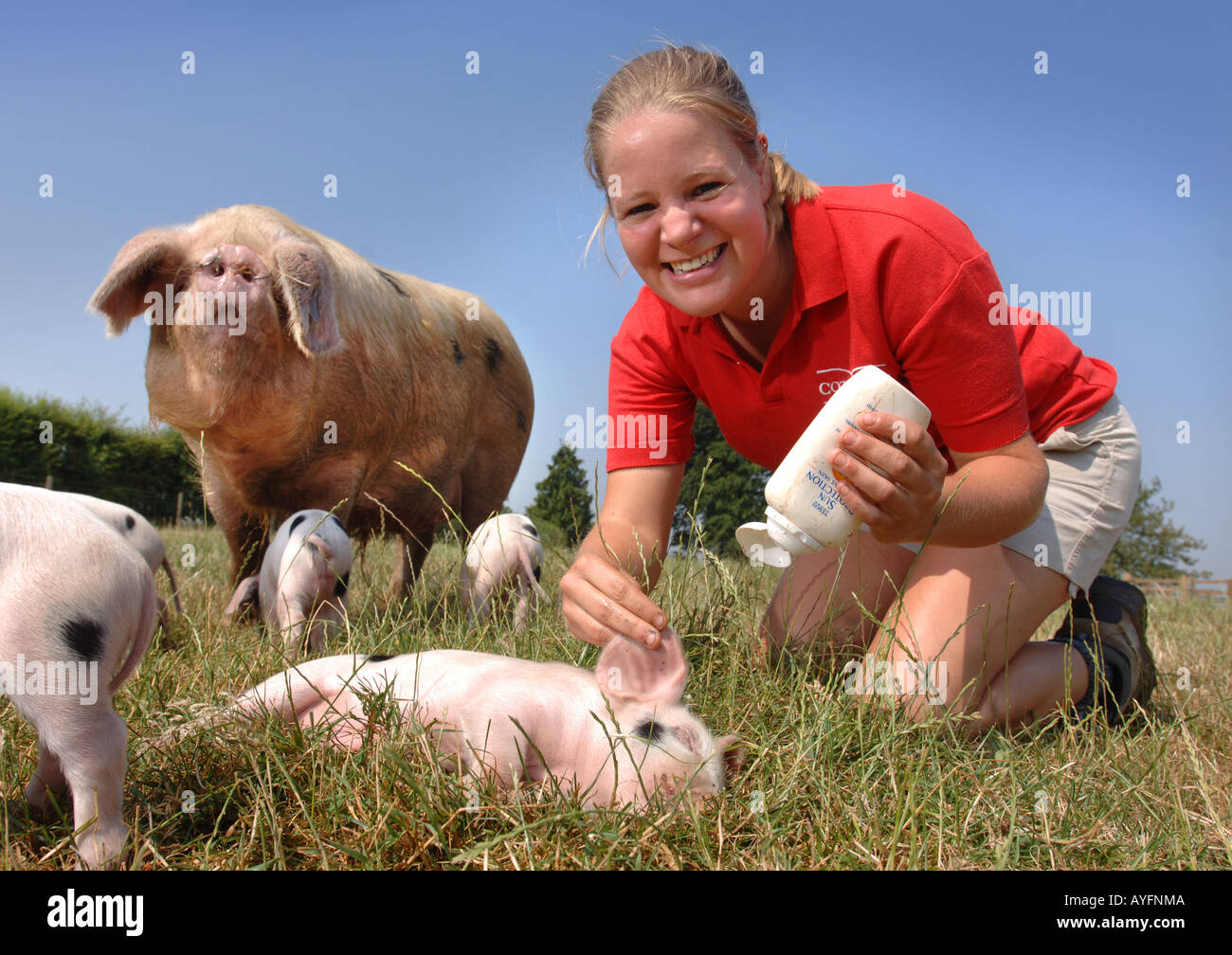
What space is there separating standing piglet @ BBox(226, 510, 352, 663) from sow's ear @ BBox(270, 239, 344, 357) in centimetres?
81

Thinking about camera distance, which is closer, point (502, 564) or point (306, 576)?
point (306, 576)

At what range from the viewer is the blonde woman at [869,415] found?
262 centimetres

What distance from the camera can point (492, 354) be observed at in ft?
21.1

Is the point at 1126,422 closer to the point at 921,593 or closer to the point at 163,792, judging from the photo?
the point at 921,593

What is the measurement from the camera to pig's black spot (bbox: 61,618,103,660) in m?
1.85

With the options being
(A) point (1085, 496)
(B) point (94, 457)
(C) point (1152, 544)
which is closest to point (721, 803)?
(A) point (1085, 496)

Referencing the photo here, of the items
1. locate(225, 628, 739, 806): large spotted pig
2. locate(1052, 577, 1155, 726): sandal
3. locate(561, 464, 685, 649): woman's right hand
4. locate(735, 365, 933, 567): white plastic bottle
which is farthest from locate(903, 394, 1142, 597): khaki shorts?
locate(225, 628, 739, 806): large spotted pig

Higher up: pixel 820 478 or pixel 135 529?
pixel 820 478

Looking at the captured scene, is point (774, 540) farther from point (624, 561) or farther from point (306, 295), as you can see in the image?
point (306, 295)

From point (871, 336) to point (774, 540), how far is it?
997mm

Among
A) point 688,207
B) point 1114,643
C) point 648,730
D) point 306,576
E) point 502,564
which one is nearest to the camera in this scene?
point 648,730

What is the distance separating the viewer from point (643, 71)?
2.84 m
